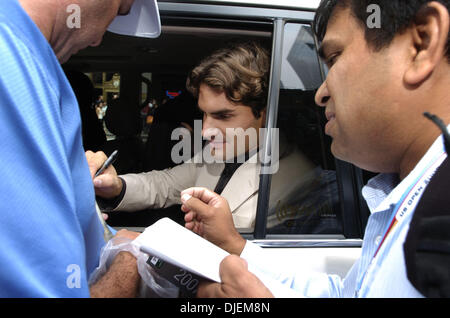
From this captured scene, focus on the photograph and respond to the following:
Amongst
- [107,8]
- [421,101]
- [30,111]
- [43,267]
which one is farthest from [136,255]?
[421,101]

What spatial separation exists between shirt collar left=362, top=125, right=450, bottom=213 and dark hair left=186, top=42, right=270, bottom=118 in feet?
3.17

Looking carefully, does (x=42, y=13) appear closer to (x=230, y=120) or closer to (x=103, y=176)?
(x=103, y=176)

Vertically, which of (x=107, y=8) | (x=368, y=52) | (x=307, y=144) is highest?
(x=107, y=8)

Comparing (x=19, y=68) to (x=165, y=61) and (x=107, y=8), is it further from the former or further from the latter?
(x=165, y=61)

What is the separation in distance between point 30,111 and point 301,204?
4.07 feet

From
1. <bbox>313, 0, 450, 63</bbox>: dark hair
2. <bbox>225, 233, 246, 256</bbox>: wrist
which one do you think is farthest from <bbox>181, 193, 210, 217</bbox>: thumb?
<bbox>313, 0, 450, 63</bbox>: dark hair

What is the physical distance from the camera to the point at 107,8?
114cm

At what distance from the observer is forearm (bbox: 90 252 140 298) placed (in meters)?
0.96

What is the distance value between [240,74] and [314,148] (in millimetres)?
618

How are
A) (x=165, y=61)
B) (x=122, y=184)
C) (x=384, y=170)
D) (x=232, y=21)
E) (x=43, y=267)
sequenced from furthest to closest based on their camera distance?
(x=165, y=61)
(x=122, y=184)
(x=232, y=21)
(x=384, y=170)
(x=43, y=267)

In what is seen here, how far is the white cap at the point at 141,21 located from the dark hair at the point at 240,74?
0.50 m

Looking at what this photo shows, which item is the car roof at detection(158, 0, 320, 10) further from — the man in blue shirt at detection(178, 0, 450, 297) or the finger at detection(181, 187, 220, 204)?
the finger at detection(181, 187, 220, 204)

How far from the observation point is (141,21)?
1549mm

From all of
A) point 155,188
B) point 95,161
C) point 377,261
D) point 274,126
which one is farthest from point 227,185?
point 377,261
